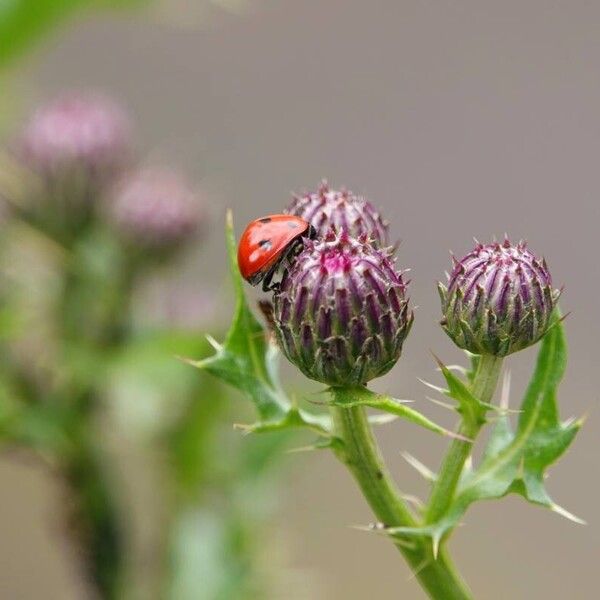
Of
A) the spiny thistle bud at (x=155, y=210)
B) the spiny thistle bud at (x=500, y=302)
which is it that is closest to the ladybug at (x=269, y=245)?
the spiny thistle bud at (x=500, y=302)

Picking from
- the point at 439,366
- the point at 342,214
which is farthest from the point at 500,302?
the point at 342,214

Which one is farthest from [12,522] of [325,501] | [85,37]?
[85,37]

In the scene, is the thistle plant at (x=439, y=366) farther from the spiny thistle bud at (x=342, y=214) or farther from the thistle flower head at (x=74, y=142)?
the thistle flower head at (x=74, y=142)

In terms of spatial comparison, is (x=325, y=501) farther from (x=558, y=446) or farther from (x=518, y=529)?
(x=558, y=446)

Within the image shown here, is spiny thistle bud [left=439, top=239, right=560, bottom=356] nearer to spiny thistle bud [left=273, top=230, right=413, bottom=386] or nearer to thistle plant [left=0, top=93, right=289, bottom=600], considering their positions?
spiny thistle bud [left=273, top=230, right=413, bottom=386]

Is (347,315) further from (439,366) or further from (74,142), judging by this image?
(74,142)
